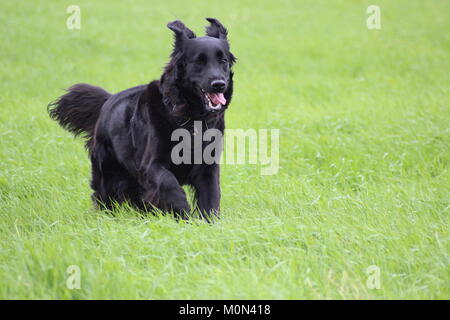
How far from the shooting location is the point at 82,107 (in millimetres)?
5289

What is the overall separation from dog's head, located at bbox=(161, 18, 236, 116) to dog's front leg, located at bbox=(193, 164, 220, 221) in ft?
1.69

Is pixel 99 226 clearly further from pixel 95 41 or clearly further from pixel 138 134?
pixel 95 41

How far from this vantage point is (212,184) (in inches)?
173

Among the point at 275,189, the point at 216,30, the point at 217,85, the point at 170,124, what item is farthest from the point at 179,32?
the point at 275,189

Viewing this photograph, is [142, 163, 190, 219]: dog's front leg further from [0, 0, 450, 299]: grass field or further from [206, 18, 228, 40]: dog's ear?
[206, 18, 228, 40]: dog's ear

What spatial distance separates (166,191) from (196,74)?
3.27 ft

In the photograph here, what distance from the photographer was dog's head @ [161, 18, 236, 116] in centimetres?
427

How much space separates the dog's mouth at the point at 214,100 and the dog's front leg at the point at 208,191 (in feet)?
1.66

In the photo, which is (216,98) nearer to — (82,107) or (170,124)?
(170,124)

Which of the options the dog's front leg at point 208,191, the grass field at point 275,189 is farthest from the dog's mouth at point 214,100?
the grass field at point 275,189

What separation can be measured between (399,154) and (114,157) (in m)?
3.30

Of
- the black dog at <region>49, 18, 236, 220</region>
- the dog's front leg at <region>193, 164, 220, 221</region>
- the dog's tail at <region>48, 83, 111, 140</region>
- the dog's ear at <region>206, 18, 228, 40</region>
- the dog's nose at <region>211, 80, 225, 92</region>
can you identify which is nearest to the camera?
the dog's nose at <region>211, 80, 225, 92</region>

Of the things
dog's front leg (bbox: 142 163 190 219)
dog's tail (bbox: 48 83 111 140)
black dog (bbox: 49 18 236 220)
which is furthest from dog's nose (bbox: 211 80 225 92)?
dog's tail (bbox: 48 83 111 140)
